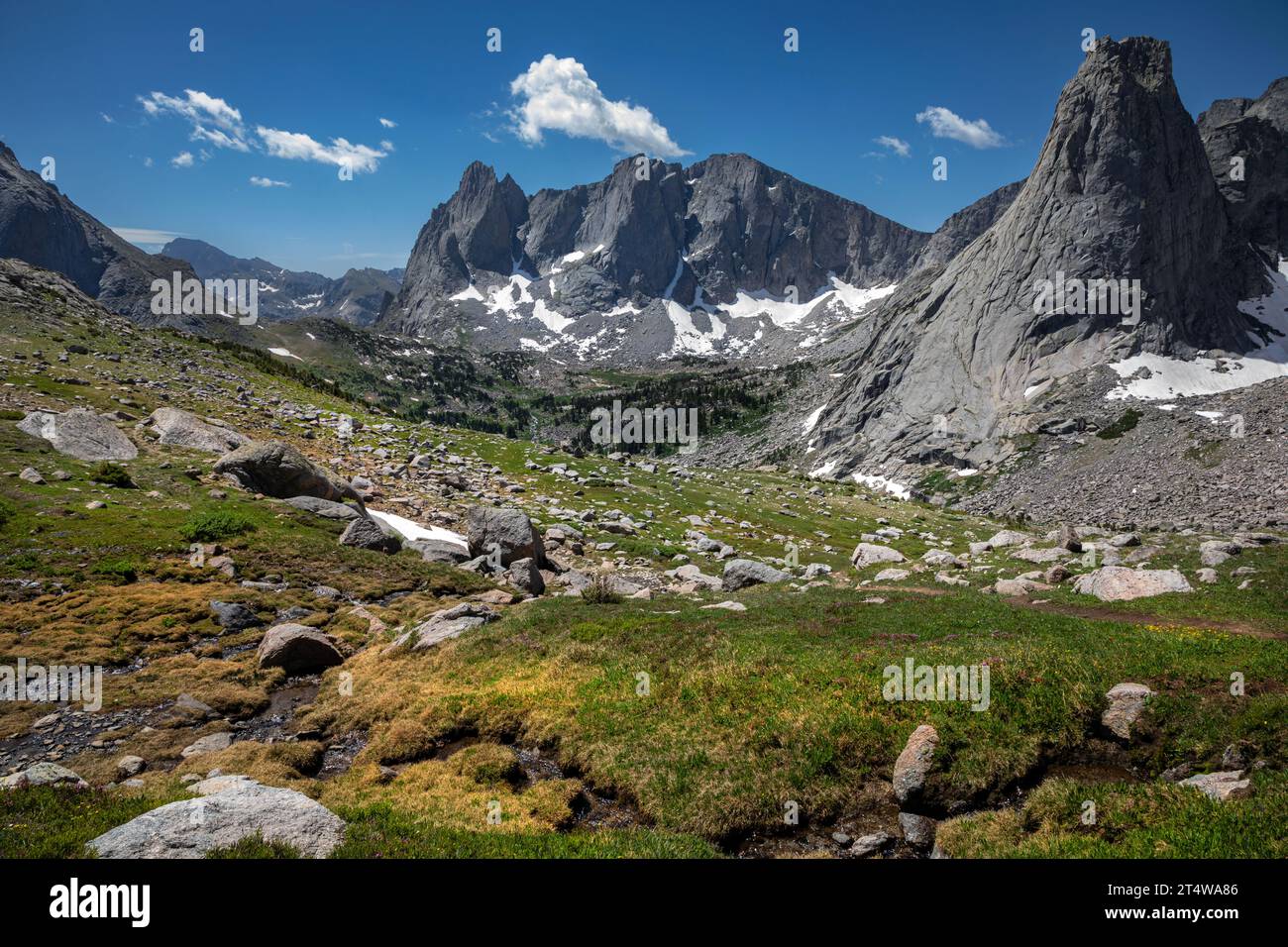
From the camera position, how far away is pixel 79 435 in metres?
38.5

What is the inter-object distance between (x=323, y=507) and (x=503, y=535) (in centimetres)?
1279

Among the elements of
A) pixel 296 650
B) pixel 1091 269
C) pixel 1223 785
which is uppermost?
pixel 1091 269

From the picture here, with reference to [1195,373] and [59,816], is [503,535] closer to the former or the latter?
[59,816]

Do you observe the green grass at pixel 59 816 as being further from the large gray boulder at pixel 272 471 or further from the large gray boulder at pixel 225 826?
the large gray boulder at pixel 272 471

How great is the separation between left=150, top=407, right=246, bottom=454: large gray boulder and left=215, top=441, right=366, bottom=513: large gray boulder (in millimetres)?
4601

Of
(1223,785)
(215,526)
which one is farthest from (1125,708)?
(215,526)

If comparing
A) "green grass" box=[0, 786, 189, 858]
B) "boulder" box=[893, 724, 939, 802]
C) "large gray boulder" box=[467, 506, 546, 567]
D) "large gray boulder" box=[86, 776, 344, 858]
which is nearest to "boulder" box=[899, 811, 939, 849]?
"boulder" box=[893, 724, 939, 802]

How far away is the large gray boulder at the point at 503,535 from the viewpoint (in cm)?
4016

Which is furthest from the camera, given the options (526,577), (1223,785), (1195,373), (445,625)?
(1195,373)

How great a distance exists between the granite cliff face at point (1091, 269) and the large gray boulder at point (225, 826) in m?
137

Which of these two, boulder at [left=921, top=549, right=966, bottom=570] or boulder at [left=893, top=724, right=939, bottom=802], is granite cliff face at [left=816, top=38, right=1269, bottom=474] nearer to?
boulder at [left=921, top=549, right=966, bottom=570]

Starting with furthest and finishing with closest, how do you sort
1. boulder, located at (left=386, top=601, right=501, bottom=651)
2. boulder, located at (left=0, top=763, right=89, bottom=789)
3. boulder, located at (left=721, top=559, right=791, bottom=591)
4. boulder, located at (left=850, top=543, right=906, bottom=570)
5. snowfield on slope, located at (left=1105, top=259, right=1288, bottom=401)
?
snowfield on slope, located at (left=1105, top=259, right=1288, bottom=401)
boulder, located at (left=850, top=543, right=906, bottom=570)
boulder, located at (left=721, top=559, right=791, bottom=591)
boulder, located at (left=386, top=601, right=501, bottom=651)
boulder, located at (left=0, top=763, right=89, bottom=789)

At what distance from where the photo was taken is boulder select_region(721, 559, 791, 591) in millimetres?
38906
